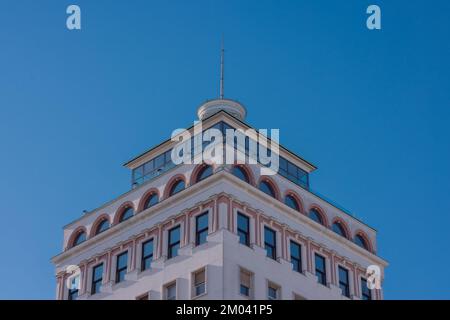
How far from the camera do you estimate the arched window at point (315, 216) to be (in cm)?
9125

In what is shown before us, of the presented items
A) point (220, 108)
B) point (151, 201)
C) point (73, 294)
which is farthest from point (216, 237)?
point (220, 108)

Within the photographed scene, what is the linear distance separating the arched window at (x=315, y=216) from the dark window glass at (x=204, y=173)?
943cm

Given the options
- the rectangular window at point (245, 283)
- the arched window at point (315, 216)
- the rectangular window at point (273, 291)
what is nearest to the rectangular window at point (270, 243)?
the rectangular window at point (273, 291)

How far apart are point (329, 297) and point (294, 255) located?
422cm

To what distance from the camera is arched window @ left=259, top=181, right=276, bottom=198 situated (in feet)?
288

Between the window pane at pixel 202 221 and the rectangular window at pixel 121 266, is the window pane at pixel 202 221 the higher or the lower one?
the higher one

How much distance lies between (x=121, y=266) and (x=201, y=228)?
8.26 meters

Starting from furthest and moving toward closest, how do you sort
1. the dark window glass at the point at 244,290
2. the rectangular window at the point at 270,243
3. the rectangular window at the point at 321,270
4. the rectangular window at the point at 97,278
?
the rectangular window at the point at 97,278, the rectangular window at the point at 321,270, the rectangular window at the point at 270,243, the dark window glass at the point at 244,290

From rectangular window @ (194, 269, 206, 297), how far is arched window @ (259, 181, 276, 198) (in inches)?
359

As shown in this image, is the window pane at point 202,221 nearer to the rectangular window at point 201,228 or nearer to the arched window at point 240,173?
the rectangular window at point 201,228

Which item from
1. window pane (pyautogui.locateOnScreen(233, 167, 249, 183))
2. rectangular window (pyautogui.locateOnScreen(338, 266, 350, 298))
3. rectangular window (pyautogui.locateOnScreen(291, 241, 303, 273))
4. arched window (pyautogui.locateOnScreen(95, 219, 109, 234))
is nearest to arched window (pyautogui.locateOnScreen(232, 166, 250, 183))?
window pane (pyautogui.locateOnScreen(233, 167, 249, 183))

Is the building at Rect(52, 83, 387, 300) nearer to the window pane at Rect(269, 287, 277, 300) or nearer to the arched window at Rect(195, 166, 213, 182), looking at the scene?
the window pane at Rect(269, 287, 277, 300)

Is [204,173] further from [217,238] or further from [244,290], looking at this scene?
[244,290]
